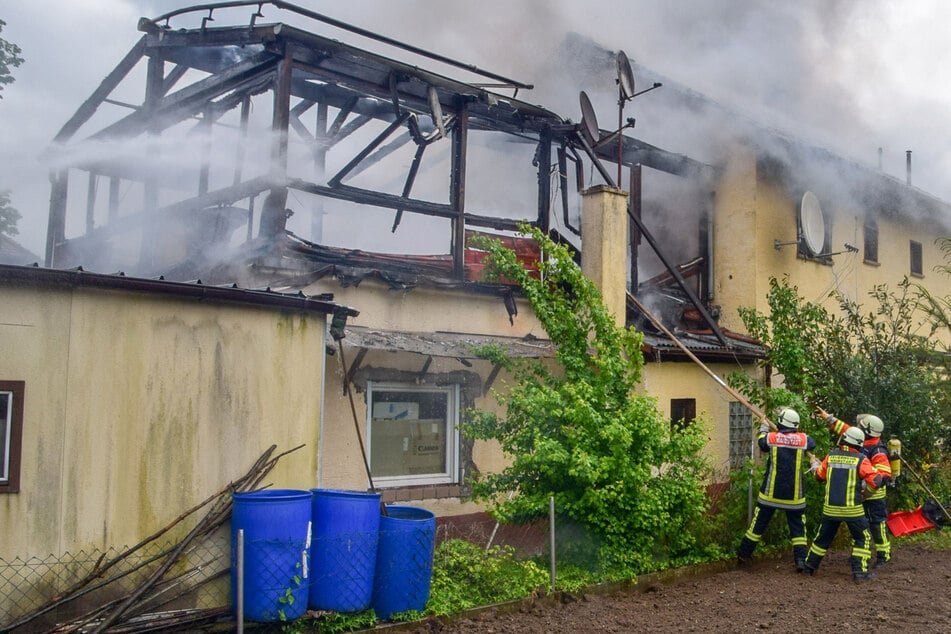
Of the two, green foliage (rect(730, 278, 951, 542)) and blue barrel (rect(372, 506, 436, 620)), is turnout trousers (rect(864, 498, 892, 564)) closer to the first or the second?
green foliage (rect(730, 278, 951, 542))

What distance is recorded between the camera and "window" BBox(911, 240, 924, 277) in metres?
19.5

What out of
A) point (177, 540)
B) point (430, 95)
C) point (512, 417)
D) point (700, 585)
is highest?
point (430, 95)

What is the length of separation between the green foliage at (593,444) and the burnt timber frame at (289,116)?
2.01 meters

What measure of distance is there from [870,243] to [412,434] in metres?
12.6

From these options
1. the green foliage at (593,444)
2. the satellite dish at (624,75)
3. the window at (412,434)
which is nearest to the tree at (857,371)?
the green foliage at (593,444)

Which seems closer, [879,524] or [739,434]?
[879,524]

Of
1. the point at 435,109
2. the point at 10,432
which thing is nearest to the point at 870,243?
the point at 435,109

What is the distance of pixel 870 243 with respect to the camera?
1798 centimetres

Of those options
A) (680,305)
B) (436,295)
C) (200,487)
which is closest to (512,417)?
(436,295)

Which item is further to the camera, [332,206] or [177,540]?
[332,206]

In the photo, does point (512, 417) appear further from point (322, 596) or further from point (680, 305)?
point (680, 305)

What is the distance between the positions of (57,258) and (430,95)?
6.87 metres

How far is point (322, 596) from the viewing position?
6.20 m

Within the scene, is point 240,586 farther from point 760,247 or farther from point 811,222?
point 811,222
